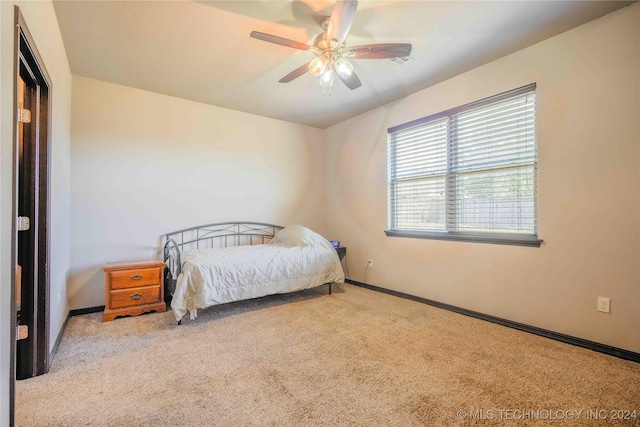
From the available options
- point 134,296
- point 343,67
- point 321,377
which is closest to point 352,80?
point 343,67

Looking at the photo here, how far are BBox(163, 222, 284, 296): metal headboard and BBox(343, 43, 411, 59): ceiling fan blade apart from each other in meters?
2.66

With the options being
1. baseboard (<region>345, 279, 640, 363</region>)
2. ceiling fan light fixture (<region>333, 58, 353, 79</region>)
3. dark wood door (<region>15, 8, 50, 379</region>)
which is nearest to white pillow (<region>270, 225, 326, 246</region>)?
baseboard (<region>345, 279, 640, 363</region>)

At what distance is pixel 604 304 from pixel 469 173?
150 cm

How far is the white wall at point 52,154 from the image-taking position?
3.74ft

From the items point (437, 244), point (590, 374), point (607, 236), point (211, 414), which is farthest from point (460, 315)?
point (211, 414)

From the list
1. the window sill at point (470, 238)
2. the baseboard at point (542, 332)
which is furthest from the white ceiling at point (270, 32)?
the baseboard at point (542, 332)

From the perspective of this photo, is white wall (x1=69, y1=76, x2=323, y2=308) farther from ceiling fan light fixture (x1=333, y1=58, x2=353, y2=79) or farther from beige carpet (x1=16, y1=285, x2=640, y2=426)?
ceiling fan light fixture (x1=333, y1=58, x2=353, y2=79)

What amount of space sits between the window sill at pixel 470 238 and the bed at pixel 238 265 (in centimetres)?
93

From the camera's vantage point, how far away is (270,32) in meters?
2.36

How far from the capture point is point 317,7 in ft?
6.73

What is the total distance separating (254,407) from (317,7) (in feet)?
8.43

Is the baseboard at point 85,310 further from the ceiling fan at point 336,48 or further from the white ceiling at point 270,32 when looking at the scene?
the ceiling fan at point 336,48

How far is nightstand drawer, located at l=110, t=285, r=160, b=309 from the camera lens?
285cm

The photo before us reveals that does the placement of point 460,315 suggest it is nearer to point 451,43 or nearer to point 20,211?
point 451,43
